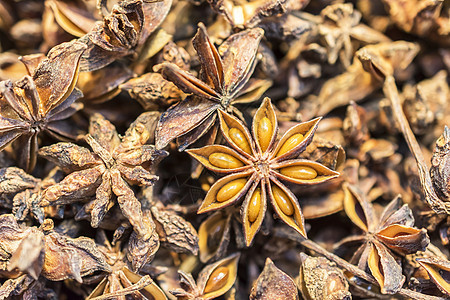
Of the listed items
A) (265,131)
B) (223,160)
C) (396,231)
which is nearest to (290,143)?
(265,131)

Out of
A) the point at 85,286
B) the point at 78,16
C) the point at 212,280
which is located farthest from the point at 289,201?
the point at 78,16

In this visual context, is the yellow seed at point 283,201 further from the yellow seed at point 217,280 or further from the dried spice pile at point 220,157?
the yellow seed at point 217,280

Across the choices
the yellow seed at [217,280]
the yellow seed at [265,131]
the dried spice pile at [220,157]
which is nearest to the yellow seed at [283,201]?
the dried spice pile at [220,157]

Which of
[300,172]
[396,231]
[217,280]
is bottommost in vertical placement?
[217,280]

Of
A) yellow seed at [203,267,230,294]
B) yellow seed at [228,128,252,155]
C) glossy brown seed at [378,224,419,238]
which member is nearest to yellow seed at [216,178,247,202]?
yellow seed at [228,128,252,155]

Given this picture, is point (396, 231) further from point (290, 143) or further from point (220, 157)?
point (220, 157)
